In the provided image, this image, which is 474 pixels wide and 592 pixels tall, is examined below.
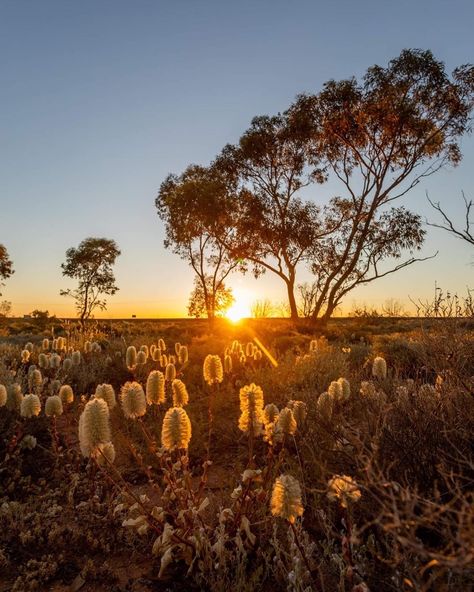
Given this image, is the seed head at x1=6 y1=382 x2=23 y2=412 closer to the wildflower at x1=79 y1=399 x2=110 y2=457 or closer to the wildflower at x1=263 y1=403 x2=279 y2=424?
the wildflower at x1=79 y1=399 x2=110 y2=457

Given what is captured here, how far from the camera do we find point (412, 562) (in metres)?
2.49

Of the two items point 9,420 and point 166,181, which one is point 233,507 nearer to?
point 9,420

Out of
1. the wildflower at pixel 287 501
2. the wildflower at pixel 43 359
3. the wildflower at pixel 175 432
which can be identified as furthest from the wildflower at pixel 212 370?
the wildflower at pixel 43 359

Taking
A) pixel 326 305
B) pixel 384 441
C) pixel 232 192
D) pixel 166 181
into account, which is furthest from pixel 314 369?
pixel 166 181

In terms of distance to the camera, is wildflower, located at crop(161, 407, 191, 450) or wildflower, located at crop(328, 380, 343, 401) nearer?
wildflower, located at crop(161, 407, 191, 450)

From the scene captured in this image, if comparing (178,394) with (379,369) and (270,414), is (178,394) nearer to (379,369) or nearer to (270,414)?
(270,414)

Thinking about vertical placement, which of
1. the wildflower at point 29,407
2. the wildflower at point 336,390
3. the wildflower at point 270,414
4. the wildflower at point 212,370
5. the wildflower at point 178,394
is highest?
the wildflower at point 212,370

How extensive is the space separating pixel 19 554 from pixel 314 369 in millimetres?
4788

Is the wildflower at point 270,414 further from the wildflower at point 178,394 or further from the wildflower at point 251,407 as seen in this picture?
the wildflower at point 178,394

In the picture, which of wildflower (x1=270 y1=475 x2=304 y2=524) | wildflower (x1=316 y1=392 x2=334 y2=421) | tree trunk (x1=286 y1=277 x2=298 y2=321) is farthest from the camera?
tree trunk (x1=286 y1=277 x2=298 y2=321)

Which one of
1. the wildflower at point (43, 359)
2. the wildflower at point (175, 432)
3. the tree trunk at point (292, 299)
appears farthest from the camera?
the tree trunk at point (292, 299)

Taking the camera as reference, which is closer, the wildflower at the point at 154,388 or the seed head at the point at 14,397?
the wildflower at the point at 154,388

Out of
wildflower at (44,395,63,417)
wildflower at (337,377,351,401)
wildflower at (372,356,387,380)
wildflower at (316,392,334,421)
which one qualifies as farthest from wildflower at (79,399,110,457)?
wildflower at (372,356,387,380)

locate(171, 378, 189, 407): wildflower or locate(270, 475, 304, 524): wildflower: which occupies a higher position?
locate(171, 378, 189, 407): wildflower
